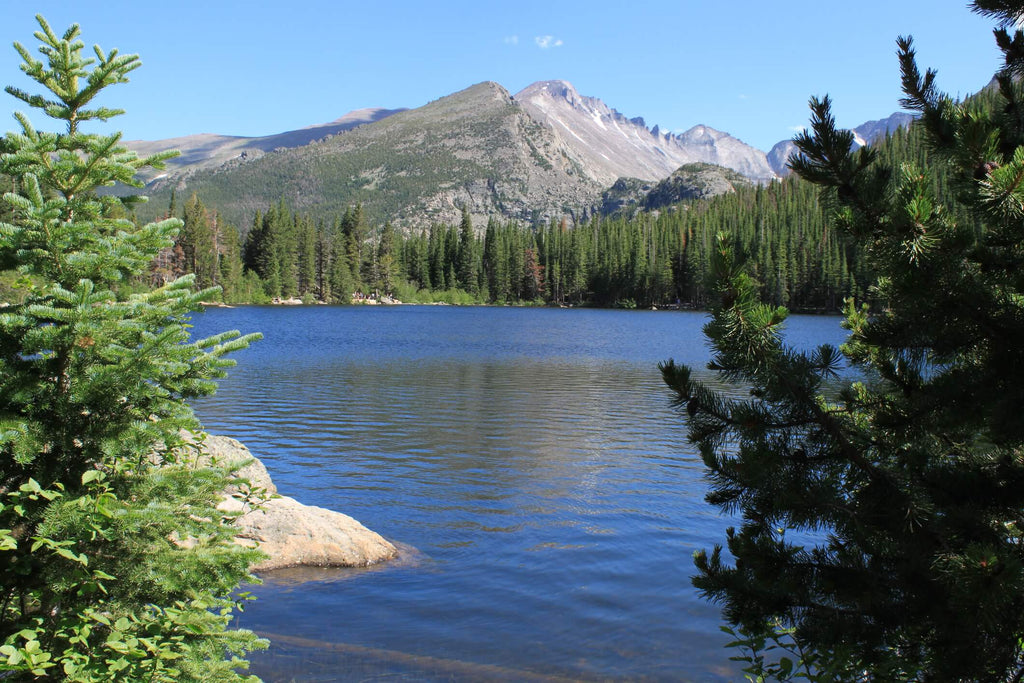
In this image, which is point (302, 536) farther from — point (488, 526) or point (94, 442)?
point (94, 442)

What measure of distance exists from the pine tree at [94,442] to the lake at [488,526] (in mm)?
2948

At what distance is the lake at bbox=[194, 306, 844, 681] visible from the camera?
741 cm

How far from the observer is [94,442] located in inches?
160

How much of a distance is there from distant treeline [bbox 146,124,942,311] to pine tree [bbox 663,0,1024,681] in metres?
88.0

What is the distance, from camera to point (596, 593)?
29.8 ft

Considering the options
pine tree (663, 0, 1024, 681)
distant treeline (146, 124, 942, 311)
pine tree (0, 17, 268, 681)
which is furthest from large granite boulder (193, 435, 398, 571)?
distant treeline (146, 124, 942, 311)

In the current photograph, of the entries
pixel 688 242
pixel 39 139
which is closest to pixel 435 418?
pixel 39 139

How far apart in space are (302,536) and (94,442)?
6.17 metres

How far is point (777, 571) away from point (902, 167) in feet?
6.57

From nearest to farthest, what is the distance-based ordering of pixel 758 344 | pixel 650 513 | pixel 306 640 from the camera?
pixel 758 344
pixel 306 640
pixel 650 513

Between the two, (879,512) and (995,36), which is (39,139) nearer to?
(879,512)

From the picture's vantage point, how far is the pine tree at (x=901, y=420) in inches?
118

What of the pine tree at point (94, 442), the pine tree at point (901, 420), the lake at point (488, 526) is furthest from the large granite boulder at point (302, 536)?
the pine tree at point (901, 420)

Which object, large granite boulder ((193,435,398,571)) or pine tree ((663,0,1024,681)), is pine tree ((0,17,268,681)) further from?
large granite boulder ((193,435,398,571))
